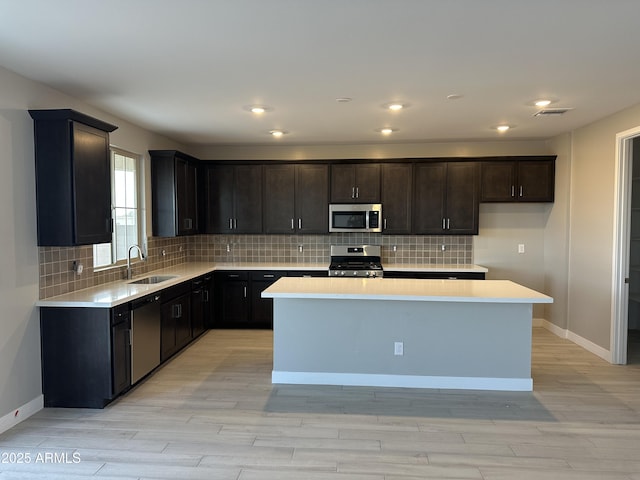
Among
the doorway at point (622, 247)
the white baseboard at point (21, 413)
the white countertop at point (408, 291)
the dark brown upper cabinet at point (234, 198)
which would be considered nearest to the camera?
the white baseboard at point (21, 413)

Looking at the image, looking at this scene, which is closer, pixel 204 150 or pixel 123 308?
pixel 123 308

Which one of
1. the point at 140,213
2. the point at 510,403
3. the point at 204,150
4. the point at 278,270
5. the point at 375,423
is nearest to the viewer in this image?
the point at 375,423

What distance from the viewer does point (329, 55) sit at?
2779mm

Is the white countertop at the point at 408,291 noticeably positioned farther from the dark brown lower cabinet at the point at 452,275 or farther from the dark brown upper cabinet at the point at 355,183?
the dark brown upper cabinet at the point at 355,183

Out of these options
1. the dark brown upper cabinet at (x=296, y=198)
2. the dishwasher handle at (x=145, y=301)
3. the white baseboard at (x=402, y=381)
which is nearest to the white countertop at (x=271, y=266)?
the dark brown upper cabinet at (x=296, y=198)

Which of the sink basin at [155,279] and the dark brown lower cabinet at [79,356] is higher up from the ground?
the sink basin at [155,279]

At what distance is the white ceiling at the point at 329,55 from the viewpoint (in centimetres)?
221

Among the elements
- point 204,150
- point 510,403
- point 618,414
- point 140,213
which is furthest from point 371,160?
point 618,414

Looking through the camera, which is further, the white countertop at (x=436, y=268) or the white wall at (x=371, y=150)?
the white wall at (x=371, y=150)

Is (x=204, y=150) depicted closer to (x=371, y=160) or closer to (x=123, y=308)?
(x=371, y=160)

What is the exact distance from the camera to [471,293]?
356 cm

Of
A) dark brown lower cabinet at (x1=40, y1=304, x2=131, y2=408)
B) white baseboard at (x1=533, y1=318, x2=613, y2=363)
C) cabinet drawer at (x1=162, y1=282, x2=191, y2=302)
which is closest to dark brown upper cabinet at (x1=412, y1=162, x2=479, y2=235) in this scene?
white baseboard at (x1=533, y1=318, x2=613, y2=363)

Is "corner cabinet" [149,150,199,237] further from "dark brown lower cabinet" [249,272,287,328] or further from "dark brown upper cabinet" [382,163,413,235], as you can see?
"dark brown upper cabinet" [382,163,413,235]

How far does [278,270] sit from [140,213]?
6.17 ft
